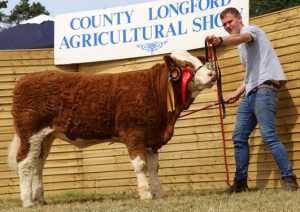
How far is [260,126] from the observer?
6465 millimetres

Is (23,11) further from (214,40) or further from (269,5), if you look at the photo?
(214,40)

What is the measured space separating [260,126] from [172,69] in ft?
3.93

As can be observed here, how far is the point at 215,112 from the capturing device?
8172 millimetres

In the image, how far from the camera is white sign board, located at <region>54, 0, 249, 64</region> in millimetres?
8164

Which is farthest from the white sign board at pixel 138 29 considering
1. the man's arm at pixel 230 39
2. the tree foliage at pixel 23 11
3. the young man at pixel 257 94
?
the tree foliage at pixel 23 11

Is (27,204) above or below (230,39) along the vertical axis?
below

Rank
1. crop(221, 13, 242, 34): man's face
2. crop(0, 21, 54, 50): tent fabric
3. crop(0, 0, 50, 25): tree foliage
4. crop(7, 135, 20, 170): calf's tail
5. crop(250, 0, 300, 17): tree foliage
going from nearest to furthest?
1. crop(221, 13, 242, 34): man's face
2. crop(7, 135, 20, 170): calf's tail
3. crop(0, 21, 54, 50): tent fabric
4. crop(250, 0, 300, 17): tree foliage
5. crop(0, 0, 50, 25): tree foliage

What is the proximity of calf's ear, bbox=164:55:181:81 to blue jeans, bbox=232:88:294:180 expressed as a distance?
3.01ft

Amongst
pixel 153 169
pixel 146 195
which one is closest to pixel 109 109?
pixel 153 169

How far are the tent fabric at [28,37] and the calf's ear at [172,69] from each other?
509 centimetres

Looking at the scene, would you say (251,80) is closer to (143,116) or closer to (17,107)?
(143,116)

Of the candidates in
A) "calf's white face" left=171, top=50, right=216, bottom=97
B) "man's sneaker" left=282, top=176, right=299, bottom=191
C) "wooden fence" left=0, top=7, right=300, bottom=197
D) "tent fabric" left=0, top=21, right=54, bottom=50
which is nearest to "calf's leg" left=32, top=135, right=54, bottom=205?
"calf's white face" left=171, top=50, right=216, bottom=97

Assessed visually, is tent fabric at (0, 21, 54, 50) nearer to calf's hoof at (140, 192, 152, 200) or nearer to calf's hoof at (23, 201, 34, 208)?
calf's hoof at (23, 201, 34, 208)

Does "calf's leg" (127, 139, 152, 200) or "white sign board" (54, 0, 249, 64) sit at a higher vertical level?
"white sign board" (54, 0, 249, 64)
